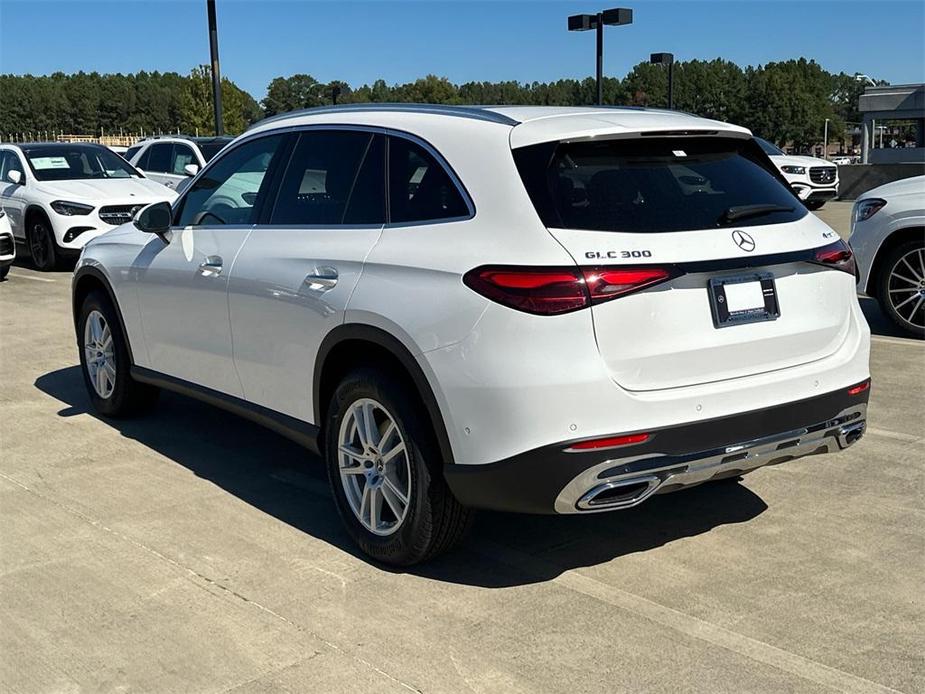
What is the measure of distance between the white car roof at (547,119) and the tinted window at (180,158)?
12.8 metres

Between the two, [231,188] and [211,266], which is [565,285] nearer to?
[211,266]

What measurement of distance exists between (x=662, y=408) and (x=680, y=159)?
100 centimetres

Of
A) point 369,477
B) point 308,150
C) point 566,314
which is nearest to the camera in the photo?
point 566,314

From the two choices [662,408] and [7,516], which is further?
[7,516]

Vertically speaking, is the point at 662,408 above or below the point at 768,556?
above

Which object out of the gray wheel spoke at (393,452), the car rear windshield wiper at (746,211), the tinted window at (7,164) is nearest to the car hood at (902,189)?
the car rear windshield wiper at (746,211)

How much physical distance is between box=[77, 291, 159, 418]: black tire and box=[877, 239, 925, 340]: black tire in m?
5.69

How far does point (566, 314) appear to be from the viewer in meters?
3.58

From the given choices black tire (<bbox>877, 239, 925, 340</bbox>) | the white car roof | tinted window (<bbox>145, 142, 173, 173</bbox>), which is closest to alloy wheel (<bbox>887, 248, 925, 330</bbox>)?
black tire (<bbox>877, 239, 925, 340</bbox>)

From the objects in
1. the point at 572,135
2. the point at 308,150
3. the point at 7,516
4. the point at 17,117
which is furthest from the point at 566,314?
the point at 17,117

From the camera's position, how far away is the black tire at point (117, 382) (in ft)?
20.9

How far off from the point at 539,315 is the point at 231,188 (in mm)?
2440

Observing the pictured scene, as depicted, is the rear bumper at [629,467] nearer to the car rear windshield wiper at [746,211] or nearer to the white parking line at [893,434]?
the car rear windshield wiper at [746,211]

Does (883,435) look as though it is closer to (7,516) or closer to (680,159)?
(680,159)
